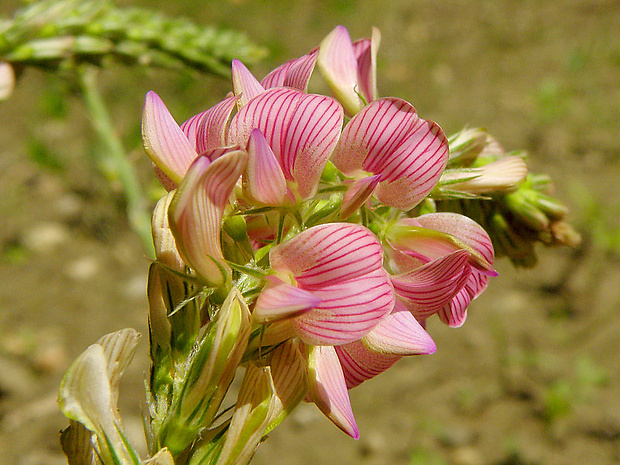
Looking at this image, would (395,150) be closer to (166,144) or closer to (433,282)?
(433,282)

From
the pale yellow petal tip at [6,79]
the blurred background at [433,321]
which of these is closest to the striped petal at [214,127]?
the pale yellow petal tip at [6,79]

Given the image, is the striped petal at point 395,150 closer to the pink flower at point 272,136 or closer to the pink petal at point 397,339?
the pink flower at point 272,136

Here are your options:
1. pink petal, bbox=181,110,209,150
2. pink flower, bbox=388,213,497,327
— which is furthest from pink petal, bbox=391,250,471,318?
pink petal, bbox=181,110,209,150

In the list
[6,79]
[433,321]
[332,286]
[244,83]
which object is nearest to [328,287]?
[332,286]

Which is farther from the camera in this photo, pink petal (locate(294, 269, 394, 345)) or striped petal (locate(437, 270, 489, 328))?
striped petal (locate(437, 270, 489, 328))

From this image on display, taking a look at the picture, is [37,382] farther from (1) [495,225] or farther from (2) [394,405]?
(1) [495,225]

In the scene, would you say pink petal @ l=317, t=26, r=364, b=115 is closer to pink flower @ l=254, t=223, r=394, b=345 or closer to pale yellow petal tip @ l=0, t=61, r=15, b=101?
pink flower @ l=254, t=223, r=394, b=345

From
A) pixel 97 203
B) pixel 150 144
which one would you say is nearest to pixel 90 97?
pixel 150 144
